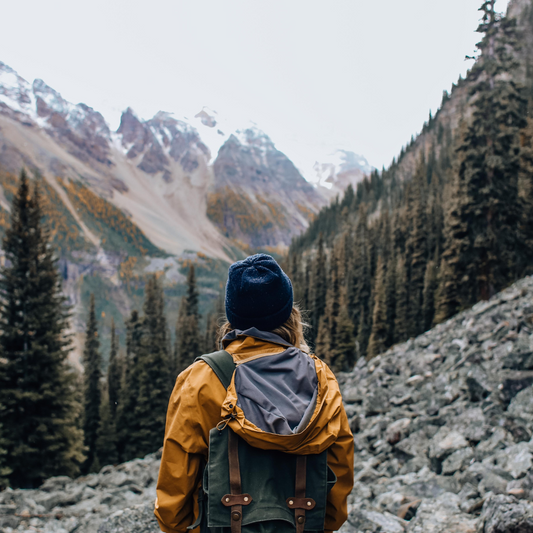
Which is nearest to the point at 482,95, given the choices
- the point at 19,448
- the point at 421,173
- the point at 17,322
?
the point at 17,322

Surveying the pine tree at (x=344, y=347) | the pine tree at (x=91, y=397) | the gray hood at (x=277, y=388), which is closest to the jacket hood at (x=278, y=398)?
the gray hood at (x=277, y=388)

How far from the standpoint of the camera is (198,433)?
241 cm

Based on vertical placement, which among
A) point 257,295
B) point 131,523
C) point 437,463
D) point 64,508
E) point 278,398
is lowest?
point 64,508

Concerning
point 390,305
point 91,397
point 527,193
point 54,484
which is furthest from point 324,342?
point 54,484

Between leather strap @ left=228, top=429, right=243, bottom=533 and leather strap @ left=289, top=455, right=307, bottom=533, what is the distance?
31 cm

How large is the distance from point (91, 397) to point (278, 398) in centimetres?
4767

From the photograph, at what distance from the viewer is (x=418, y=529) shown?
16.3 feet

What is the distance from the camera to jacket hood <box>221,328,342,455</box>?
2.21 m

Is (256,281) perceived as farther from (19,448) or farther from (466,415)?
(19,448)

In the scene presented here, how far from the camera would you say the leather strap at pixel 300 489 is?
2.33 m

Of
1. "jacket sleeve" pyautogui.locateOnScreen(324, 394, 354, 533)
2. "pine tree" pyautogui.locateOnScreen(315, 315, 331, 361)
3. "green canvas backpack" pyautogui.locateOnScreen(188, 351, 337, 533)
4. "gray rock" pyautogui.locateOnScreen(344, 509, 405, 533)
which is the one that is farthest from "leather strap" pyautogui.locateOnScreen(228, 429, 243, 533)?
"pine tree" pyautogui.locateOnScreen(315, 315, 331, 361)

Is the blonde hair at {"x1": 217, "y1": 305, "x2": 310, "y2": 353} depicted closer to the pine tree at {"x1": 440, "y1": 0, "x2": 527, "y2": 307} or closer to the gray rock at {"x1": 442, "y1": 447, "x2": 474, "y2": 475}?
the gray rock at {"x1": 442, "y1": 447, "x2": 474, "y2": 475}

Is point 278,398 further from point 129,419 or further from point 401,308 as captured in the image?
point 401,308

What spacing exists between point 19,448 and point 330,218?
137 meters
